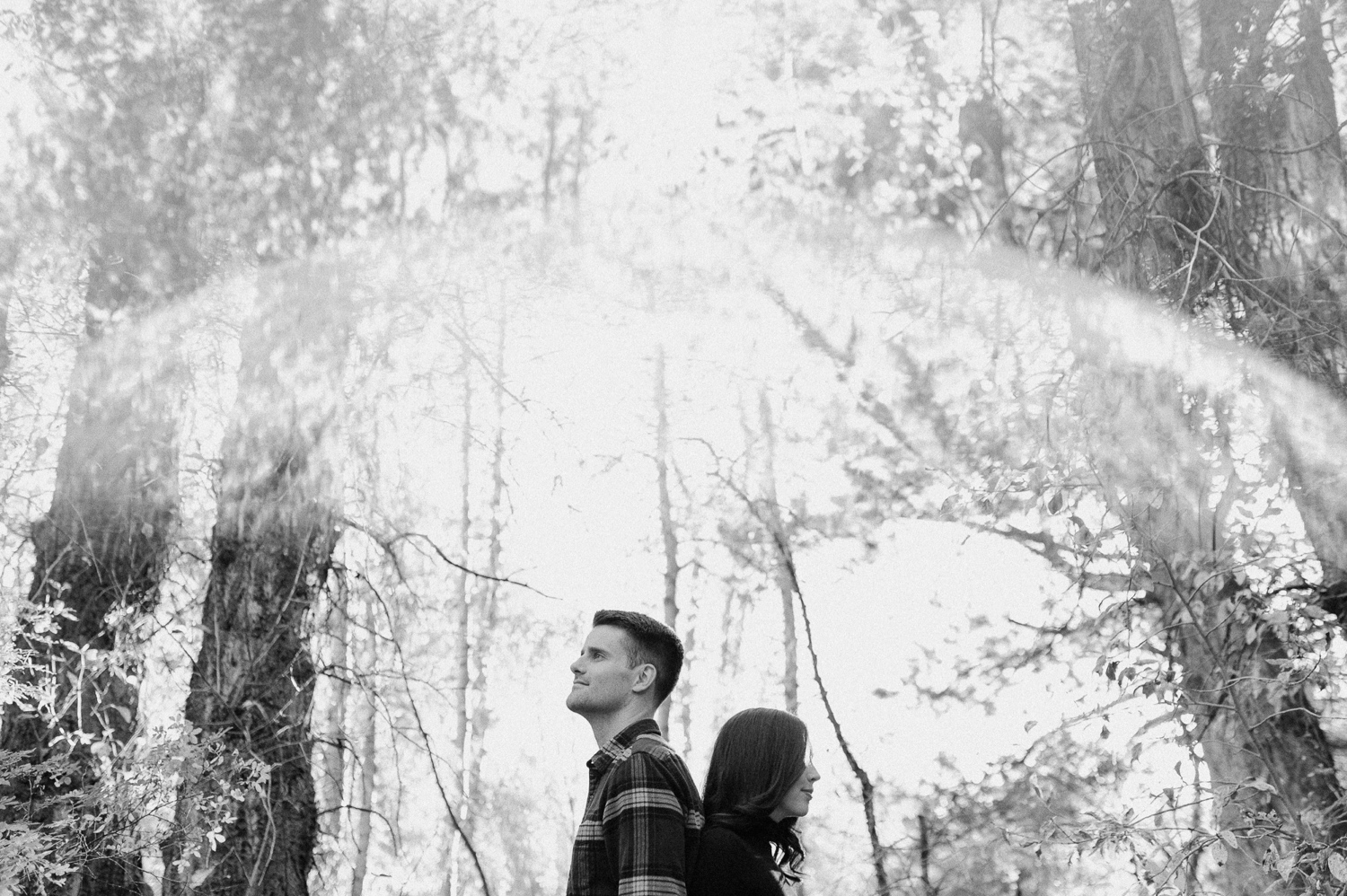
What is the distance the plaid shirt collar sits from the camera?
1481mm

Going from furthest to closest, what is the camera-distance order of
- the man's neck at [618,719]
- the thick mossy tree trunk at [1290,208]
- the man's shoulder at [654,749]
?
the thick mossy tree trunk at [1290,208]
the man's neck at [618,719]
the man's shoulder at [654,749]

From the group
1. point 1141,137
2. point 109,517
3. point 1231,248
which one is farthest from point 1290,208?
point 109,517

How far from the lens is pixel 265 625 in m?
3.80

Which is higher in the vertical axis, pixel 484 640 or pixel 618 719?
pixel 484 640

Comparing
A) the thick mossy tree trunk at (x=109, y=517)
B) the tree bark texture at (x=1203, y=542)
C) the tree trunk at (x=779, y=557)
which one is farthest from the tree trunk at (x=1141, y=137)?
the tree trunk at (x=779, y=557)

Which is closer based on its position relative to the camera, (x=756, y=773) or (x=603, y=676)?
(x=756, y=773)

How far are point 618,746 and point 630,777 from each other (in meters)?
0.12

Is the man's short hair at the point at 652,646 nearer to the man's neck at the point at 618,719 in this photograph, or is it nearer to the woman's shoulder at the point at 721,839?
the man's neck at the point at 618,719

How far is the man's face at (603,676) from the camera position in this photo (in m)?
1.55

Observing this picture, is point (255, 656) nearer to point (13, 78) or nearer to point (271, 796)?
point (271, 796)

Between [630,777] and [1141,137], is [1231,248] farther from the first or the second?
[630,777]

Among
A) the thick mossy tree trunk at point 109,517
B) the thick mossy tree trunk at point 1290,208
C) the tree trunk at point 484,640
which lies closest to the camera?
the thick mossy tree trunk at point 1290,208

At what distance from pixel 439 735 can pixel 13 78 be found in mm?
8339

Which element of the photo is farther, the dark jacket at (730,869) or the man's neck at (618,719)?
the man's neck at (618,719)
